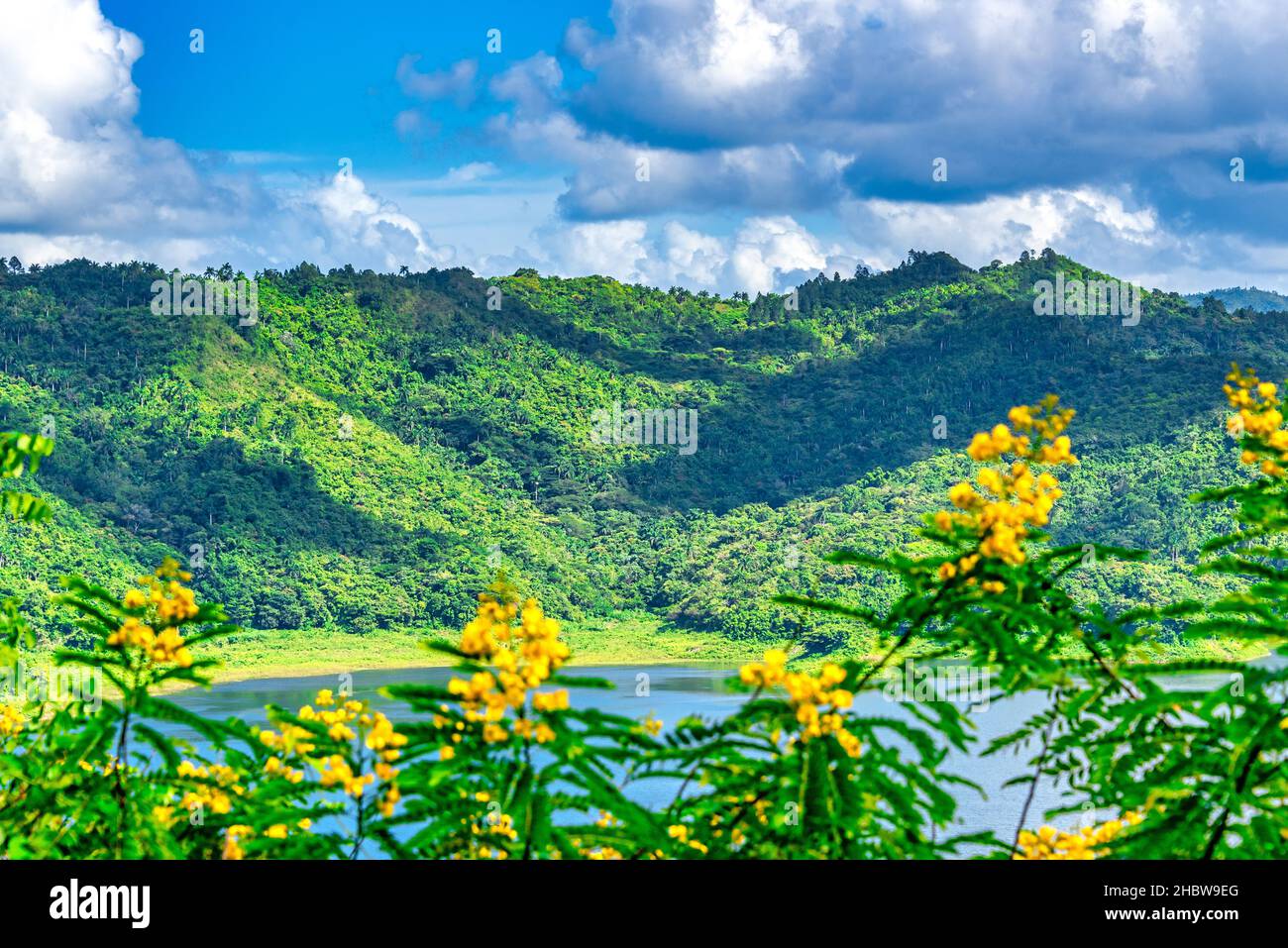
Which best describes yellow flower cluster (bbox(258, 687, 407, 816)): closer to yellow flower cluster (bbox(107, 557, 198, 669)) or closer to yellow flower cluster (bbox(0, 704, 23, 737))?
yellow flower cluster (bbox(107, 557, 198, 669))

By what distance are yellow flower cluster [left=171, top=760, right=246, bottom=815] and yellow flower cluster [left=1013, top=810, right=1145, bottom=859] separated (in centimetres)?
111

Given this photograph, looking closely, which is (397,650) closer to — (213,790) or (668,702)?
(668,702)

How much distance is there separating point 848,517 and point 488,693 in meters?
63.6

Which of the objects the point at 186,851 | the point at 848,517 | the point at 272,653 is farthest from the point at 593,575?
the point at 186,851

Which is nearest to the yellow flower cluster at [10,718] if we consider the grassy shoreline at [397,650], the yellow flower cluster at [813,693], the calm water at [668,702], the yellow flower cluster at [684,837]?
the yellow flower cluster at [684,837]

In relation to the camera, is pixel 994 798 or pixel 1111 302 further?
pixel 1111 302

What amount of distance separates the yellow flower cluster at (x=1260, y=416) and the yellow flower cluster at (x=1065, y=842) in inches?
21.6

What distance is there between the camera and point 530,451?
7319 cm

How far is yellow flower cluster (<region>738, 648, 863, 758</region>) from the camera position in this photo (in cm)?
167

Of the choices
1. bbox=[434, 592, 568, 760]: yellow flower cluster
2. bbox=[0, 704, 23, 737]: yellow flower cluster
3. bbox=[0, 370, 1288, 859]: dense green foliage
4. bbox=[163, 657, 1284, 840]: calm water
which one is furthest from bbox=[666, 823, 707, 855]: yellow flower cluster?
bbox=[163, 657, 1284, 840]: calm water

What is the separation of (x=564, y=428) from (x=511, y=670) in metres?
73.7

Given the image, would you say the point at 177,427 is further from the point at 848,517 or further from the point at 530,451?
the point at 848,517

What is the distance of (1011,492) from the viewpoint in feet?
6.33

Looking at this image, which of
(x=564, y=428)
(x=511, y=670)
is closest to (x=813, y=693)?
(x=511, y=670)
